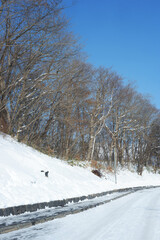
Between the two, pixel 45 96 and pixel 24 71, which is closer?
pixel 24 71

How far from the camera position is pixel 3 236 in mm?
5207

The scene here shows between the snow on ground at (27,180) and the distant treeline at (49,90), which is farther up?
the distant treeline at (49,90)

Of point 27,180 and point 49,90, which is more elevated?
point 49,90

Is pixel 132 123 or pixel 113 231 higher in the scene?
pixel 132 123

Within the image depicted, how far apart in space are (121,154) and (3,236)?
36.7 meters

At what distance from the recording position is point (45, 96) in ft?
64.1

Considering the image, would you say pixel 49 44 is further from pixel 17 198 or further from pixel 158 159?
pixel 158 159

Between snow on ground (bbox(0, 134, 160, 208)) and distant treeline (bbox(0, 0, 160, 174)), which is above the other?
distant treeline (bbox(0, 0, 160, 174))

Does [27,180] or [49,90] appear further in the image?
[49,90]

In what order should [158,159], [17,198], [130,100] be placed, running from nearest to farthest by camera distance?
[17,198], [130,100], [158,159]

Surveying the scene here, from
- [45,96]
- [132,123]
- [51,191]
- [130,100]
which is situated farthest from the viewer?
[132,123]

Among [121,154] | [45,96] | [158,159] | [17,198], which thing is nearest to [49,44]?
[45,96]

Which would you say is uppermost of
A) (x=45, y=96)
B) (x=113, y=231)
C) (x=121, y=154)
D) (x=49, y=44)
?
(x=49, y=44)

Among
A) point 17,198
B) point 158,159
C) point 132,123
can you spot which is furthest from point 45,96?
point 158,159
